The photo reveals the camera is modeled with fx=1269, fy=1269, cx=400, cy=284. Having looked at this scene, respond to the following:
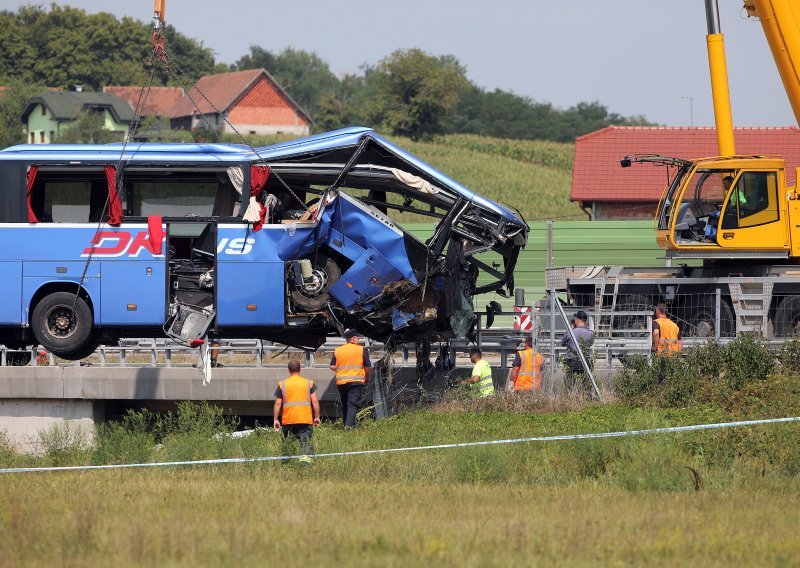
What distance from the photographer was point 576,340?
63.3ft

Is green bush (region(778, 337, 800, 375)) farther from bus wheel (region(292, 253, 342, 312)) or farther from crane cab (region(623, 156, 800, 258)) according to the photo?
bus wheel (region(292, 253, 342, 312))

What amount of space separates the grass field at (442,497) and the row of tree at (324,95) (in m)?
74.6

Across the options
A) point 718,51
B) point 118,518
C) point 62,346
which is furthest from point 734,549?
point 718,51

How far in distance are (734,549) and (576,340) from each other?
30.3 ft

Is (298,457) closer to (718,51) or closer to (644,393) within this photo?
(644,393)

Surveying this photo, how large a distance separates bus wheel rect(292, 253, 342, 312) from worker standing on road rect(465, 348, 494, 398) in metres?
2.75

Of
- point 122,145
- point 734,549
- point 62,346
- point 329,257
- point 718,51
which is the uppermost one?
point 718,51

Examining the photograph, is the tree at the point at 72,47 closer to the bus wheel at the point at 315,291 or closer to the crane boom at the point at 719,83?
the crane boom at the point at 719,83

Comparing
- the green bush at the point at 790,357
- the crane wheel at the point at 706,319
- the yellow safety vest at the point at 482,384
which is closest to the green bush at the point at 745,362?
the green bush at the point at 790,357

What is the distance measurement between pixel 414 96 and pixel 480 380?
7726cm

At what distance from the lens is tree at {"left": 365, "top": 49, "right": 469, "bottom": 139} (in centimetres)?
9462

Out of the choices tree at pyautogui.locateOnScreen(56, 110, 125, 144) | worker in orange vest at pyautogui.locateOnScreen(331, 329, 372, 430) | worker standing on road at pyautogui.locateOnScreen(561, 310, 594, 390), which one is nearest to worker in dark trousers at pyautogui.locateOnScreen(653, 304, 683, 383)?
worker standing on road at pyautogui.locateOnScreen(561, 310, 594, 390)

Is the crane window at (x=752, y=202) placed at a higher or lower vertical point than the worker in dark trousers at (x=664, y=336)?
higher

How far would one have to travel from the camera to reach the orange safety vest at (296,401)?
1562 cm
